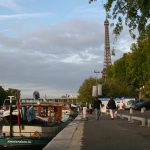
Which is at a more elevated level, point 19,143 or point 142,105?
point 142,105

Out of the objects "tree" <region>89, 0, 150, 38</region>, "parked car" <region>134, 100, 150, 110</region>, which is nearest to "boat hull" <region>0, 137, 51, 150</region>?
"tree" <region>89, 0, 150, 38</region>

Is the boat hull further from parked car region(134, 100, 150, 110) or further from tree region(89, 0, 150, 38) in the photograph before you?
parked car region(134, 100, 150, 110)

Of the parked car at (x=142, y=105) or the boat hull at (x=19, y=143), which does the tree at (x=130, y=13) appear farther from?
the parked car at (x=142, y=105)

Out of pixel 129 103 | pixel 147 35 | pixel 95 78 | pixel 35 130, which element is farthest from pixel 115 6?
pixel 95 78

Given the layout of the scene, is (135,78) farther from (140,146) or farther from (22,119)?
(140,146)

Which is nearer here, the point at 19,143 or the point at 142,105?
the point at 19,143

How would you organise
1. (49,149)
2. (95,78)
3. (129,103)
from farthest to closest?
1. (95,78)
2. (129,103)
3. (49,149)

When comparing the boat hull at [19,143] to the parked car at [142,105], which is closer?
the boat hull at [19,143]

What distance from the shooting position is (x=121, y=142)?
1814 centimetres

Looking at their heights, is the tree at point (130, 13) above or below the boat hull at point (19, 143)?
above

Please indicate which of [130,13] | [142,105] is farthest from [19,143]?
[142,105]

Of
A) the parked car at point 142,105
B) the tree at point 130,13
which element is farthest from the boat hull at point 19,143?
the parked car at point 142,105

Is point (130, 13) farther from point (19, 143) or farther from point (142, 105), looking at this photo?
point (142, 105)

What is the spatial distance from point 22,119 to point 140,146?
38.4ft
